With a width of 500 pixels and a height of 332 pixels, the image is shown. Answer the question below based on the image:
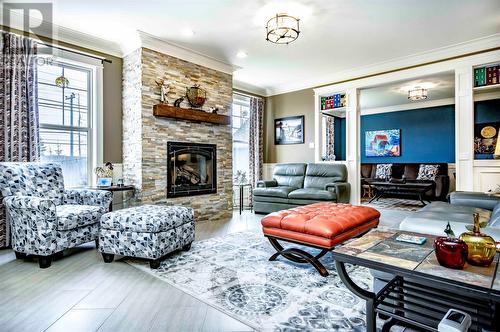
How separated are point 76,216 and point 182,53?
2.93 m

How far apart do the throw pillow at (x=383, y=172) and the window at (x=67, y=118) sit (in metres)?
7.36

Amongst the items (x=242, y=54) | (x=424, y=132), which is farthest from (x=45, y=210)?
(x=424, y=132)

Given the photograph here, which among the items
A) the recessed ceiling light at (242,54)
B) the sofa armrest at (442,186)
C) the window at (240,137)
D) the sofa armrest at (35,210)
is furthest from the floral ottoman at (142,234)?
the sofa armrest at (442,186)

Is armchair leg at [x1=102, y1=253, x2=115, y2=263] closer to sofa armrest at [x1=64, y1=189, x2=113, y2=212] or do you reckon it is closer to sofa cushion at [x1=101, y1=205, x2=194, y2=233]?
sofa cushion at [x1=101, y1=205, x2=194, y2=233]

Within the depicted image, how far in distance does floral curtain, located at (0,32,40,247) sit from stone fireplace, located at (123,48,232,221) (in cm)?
113

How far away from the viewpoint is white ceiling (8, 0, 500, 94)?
317cm

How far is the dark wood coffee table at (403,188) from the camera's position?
6.59m

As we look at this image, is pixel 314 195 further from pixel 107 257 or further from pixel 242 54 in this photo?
pixel 107 257

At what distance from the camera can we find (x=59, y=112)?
3.79m

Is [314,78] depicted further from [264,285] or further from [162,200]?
[264,285]

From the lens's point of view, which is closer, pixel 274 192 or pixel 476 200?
pixel 476 200

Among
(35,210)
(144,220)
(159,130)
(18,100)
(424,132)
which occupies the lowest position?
(144,220)

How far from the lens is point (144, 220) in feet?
8.51

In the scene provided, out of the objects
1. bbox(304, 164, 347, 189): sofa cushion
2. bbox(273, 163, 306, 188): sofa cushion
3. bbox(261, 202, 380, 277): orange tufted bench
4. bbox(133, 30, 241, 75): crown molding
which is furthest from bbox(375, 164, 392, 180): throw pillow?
bbox(261, 202, 380, 277): orange tufted bench
